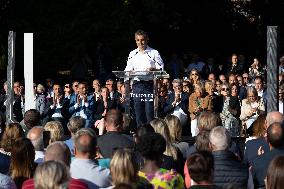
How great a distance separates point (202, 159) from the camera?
7.37m

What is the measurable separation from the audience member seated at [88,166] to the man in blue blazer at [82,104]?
28.1 ft

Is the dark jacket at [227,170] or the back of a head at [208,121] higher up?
the back of a head at [208,121]

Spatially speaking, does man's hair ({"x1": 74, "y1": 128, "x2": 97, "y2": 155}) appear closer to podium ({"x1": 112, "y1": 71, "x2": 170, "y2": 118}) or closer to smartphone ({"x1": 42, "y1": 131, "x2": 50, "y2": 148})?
smartphone ({"x1": 42, "y1": 131, "x2": 50, "y2": 148})

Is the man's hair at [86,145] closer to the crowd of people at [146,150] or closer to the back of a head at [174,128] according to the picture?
the crowd of people at [146,150]

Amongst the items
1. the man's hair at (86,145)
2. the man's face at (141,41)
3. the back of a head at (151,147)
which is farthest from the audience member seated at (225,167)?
the man's face at (141,41)

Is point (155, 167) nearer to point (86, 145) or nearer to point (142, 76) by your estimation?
point (86, 145)

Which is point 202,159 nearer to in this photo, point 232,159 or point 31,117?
point 232,159

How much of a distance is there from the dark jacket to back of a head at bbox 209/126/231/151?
0.33 feet

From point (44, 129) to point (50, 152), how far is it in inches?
82.1

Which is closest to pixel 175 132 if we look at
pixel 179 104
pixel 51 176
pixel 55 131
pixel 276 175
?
pixel 55 131

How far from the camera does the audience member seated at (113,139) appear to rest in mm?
9734

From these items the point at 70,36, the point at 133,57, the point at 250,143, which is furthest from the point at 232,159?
the point at 70,36

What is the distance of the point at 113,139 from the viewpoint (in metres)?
9.82

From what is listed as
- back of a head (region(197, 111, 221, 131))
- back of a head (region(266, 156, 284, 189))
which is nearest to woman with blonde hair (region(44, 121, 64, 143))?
back of a head (region(197, 111, 221, 131))
